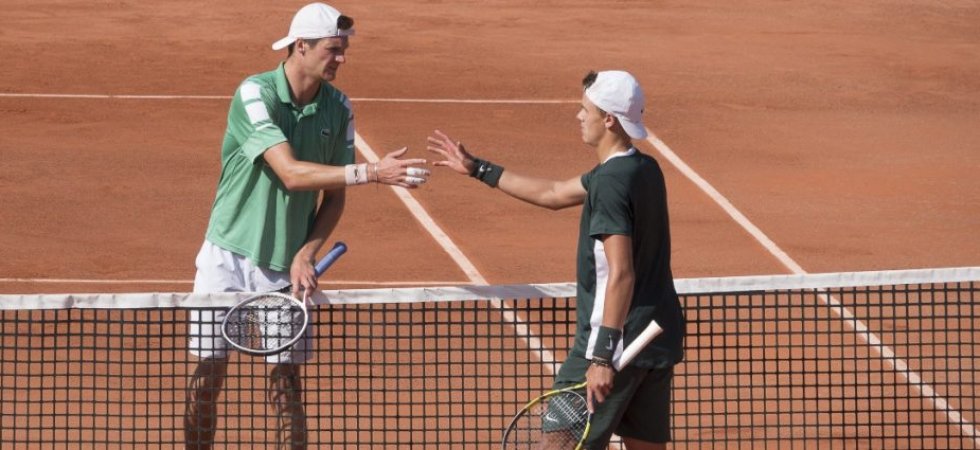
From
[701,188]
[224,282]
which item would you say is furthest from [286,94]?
[701,188]

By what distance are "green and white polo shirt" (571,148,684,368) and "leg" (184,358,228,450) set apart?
1577 mm

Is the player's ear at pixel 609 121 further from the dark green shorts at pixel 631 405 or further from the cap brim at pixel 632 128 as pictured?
the dark green shorts at pixel 631 405

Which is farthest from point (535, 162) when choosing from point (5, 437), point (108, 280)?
point (5, 437)

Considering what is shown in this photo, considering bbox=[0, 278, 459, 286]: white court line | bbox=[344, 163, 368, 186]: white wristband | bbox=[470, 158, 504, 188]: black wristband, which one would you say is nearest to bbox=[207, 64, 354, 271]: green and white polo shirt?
bbox=[344, 163, 368, 186]: white wristband

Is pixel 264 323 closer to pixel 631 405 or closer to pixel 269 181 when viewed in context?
pixel 269 181

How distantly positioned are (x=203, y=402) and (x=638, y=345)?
1955mm

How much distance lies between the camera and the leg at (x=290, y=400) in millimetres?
6543

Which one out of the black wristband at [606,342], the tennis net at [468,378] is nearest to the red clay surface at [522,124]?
the tennis net at [468,378]

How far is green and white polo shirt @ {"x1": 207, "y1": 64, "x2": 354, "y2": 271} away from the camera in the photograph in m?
6.41

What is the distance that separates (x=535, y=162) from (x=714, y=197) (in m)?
1.94

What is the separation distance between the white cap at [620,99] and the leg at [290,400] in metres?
1.79

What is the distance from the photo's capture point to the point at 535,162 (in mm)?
15883

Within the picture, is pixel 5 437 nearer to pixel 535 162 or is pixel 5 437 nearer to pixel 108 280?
pixel 108 280

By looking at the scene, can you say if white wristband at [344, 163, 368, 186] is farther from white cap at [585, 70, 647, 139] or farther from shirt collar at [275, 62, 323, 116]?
white cap at [585, 70, 647, 139]
